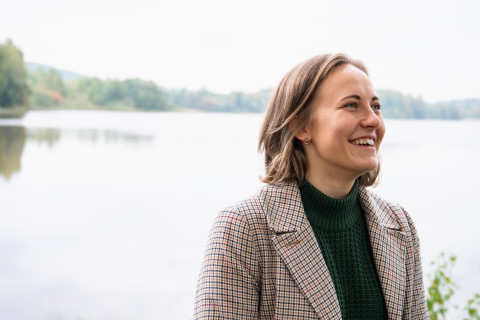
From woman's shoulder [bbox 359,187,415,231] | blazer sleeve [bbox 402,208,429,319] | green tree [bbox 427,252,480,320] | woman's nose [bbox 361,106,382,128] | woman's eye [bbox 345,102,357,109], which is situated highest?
woman's eye [bbox 345,102,357,109]

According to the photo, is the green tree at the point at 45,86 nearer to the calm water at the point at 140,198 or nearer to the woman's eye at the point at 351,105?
the calm water at the point at 140,198

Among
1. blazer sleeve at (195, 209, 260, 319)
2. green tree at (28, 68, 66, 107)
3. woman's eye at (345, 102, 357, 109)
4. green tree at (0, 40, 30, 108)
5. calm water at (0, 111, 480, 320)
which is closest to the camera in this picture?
blazer sleeve at (195, 209, 260, 319)

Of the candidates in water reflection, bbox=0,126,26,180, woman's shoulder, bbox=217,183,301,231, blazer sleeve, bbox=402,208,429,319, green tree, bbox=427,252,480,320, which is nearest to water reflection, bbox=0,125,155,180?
water reflection, bbox=0,126,26,180

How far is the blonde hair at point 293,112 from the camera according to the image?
3.61 feet

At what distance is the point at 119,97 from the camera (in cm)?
275

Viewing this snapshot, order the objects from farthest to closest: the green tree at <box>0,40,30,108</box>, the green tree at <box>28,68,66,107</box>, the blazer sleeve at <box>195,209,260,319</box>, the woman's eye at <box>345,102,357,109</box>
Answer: the green tree at <box>28,68,66,107</box> < the green tree at <box>0,40,30,108</box> < the woman's eye at <box>345,102,357,109</box> < the blazer sleeve at <box>195,209,260,319</box>

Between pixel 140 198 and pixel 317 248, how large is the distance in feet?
5.56

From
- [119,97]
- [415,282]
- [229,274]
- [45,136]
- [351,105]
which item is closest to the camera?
[229,274]

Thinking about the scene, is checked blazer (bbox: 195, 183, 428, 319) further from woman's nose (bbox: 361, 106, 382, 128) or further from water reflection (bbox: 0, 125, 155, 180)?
water reflection (bbox: 0, 125, 155, 180)

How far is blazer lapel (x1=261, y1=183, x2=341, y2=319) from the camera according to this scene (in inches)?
39.3

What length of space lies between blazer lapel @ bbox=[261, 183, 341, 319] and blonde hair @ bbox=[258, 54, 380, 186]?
60 millimetres

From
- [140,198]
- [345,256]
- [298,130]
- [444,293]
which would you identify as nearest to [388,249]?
[345,256]

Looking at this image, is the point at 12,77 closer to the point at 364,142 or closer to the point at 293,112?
the point at 293,112

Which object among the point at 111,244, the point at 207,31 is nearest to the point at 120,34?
the point at 207,31
